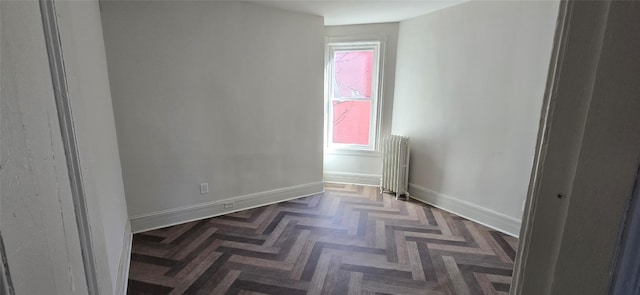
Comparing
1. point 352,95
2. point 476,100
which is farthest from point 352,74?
point 476,100

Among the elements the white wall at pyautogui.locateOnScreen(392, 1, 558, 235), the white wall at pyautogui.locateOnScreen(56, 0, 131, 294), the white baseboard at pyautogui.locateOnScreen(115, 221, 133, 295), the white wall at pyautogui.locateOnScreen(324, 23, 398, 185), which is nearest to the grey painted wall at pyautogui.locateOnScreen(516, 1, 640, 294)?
the white wall at pyautogui.locateOnScreen(56, 0, 131, 294)

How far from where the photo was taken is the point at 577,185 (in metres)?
0.38

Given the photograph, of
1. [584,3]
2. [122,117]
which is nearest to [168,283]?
[122,117]

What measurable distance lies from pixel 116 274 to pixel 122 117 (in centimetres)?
141

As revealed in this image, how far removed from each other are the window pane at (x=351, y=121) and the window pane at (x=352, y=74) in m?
0.14

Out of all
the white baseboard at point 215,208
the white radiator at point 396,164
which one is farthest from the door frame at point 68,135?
the white radiator at point 396,164

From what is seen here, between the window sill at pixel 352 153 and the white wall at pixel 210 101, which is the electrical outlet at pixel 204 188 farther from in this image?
the window sill at pixel 352 153

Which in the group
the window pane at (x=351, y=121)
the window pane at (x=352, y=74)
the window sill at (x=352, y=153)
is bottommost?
the window sill at (x=352, y=153)

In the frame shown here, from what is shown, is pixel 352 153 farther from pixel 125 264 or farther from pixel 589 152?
pixel 589 152

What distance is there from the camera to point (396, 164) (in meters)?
3.71

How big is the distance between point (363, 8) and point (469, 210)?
2.60 metres

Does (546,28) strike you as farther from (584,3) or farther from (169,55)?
(169,55)

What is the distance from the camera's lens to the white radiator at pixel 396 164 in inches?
144

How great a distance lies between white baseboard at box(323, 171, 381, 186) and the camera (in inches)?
168
